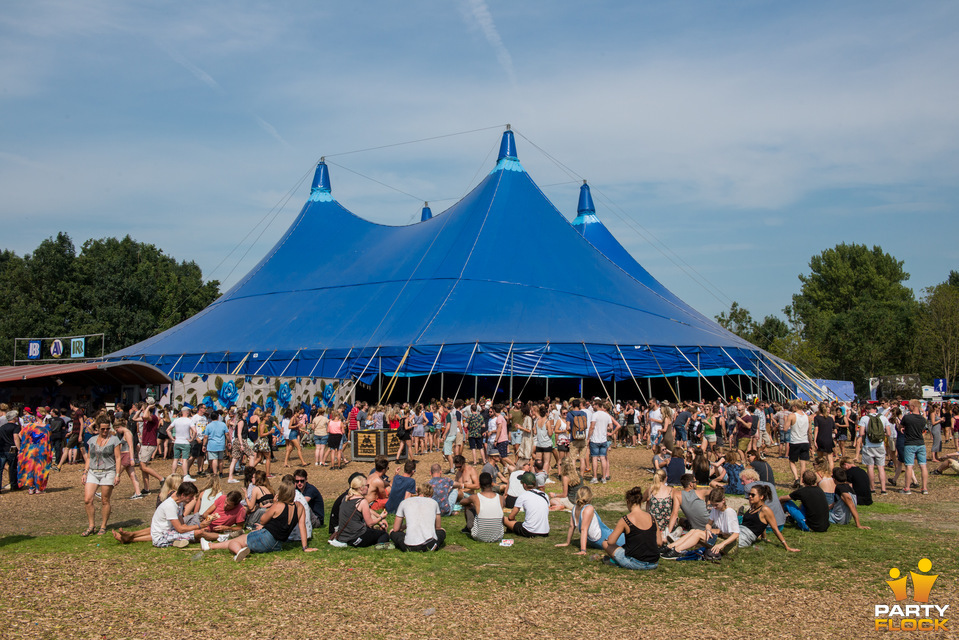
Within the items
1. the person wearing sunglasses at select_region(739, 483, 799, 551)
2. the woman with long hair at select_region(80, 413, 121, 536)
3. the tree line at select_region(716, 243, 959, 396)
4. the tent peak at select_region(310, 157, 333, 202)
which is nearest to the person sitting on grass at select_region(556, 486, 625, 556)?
the person wearing sunglasses at select_region(739, 483, 799, 551)

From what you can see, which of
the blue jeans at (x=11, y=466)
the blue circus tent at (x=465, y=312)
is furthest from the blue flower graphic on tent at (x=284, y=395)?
the blue jeans at (x=11, y=466)

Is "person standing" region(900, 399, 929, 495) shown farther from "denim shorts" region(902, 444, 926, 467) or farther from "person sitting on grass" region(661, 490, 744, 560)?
"person sitting on grass" region(661, 490, 744, 560)

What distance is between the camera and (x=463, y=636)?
14.7 feet

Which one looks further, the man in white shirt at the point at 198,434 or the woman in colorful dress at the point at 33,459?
the man in white shirt at the point at 198,434

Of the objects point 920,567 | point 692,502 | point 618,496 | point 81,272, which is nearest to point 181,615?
point 692,502

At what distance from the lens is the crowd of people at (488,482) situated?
6.68 meters

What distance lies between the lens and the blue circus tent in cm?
1947

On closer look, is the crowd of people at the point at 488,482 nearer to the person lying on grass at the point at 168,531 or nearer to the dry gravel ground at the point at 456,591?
the person lying on grass at the point at 168,531

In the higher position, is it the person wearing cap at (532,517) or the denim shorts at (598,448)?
the denim shorts at (598,448)

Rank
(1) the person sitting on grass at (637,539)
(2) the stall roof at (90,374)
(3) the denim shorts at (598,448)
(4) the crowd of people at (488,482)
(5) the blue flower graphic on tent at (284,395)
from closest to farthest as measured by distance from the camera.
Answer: (1) the person sitting on grass at (637,539), (4) the crowd of people at (488,482), (3) the denim shorts at (598,448), (2) the stall roof at (90,374), (5) the blue flower graphic on tent at (284,395)

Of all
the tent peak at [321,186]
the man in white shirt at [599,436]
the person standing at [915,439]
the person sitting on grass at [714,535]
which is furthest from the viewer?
the tent peak at [321,186]

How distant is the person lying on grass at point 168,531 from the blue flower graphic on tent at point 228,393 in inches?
379

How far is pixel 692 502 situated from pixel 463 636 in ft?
10.3

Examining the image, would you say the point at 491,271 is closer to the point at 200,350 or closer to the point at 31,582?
the point at 200,350
